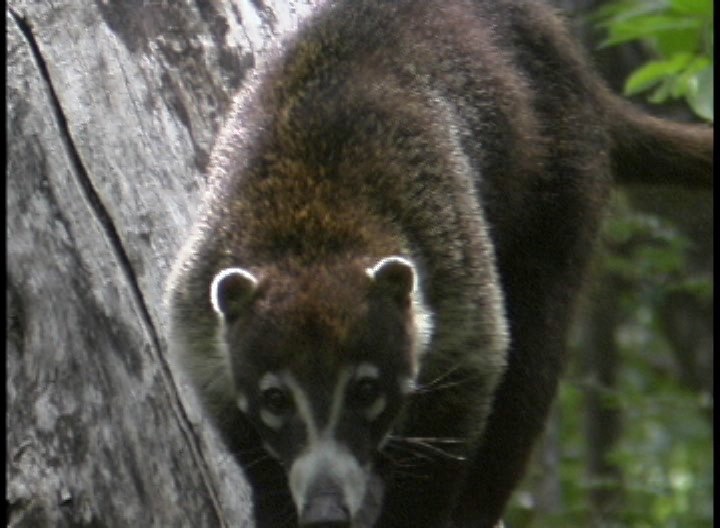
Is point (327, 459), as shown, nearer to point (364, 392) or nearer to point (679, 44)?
point (364, 392)

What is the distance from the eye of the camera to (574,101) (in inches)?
196

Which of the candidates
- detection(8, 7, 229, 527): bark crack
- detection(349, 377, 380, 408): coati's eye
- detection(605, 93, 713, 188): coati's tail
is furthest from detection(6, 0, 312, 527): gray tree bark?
detection(605, 93, 713, 188): coati's tail

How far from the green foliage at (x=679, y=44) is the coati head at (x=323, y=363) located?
3.61ft

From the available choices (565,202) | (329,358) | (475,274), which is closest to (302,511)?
(329,358)

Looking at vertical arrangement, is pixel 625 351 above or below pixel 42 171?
below

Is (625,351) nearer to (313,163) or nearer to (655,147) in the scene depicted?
(655,147)

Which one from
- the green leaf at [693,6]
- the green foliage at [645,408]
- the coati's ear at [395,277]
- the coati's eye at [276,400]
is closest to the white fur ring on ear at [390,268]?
the coati's ear at [395,277]

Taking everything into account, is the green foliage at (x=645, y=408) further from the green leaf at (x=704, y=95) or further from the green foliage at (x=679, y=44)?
the green leaf at (x=704, y=95)

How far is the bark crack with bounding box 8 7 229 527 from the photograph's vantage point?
415cm

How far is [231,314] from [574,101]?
5.65 ft

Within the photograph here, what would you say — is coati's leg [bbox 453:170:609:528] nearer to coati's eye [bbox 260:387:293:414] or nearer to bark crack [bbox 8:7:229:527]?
bark crack [bbox 8:7:229:527]

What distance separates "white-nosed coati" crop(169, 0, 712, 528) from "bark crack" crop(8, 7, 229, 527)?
0.16 metres

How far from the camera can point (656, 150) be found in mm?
5395

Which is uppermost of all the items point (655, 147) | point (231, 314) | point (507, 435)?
point (231, 314)
